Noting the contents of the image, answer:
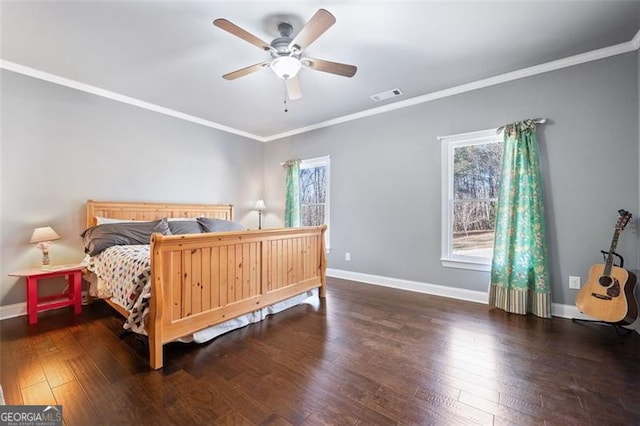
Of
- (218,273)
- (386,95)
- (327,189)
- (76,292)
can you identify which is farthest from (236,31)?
(76,292)

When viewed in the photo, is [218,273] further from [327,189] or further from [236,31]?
[327,189]

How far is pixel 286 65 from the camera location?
2299 millimetres

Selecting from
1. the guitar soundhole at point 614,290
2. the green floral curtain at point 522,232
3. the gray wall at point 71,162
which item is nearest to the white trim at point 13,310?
the gray wall at point 71,162

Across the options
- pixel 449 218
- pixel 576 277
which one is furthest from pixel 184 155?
pixel 576 277

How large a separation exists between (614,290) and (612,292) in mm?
23

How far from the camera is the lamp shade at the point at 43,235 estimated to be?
9.15ft

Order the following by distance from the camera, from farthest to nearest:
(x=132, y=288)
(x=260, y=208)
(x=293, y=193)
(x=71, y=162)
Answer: (x=260, y=208)
(x=293, y=193)
(x=71, y=162)
(x=132, y=288)

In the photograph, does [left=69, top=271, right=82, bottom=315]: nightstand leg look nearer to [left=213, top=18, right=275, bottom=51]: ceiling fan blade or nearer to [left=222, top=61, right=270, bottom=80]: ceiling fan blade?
[left=222, top=61, right=270, bottom=80]: ceiling fan blade

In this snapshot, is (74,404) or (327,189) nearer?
(74,404)

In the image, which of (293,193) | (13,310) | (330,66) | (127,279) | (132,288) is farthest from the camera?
(293,193)

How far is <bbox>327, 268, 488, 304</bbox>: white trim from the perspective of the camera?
332 cm

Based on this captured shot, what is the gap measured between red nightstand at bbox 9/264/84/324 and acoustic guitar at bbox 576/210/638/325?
16.9 ft

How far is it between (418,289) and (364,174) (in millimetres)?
1894

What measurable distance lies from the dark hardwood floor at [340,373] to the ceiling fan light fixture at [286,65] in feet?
7.68
